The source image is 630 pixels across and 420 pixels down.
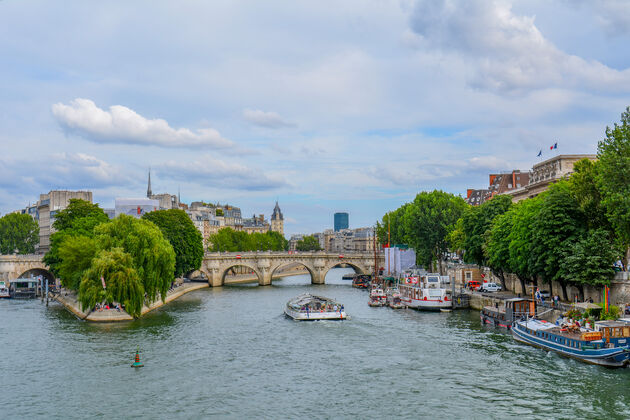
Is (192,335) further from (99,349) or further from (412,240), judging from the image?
(412,240)

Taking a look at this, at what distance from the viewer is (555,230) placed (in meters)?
50.4

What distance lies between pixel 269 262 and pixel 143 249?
54.2 metres

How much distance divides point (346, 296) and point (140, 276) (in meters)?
34.7

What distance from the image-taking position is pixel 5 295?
83000 millimetres

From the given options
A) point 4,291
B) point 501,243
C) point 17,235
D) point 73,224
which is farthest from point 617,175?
point 17,235

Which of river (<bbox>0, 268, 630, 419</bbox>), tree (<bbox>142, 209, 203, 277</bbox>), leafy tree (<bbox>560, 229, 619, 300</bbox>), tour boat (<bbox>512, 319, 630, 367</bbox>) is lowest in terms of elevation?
river (<bbox>0, 268, 630, 419</bbox>)

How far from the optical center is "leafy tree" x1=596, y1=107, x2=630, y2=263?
4300 cm

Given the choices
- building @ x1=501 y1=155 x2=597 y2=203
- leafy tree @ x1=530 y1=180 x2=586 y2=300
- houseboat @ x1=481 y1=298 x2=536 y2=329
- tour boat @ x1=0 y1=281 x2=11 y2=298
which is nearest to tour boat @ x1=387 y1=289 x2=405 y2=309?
houseboat @ x1=481 y1=298 x2=536 y2=329

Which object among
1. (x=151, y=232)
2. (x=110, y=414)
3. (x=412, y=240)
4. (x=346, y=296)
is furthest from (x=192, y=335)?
(x=412, y=240)

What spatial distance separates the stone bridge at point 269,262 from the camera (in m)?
108

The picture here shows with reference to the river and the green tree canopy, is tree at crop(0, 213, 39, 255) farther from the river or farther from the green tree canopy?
the river

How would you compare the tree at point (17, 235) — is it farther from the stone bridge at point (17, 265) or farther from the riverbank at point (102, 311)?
the riverbank at point (102, 311)

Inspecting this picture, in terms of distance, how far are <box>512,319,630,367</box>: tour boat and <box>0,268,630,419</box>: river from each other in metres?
0.77

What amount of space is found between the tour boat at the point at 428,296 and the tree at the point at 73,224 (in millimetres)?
37319
